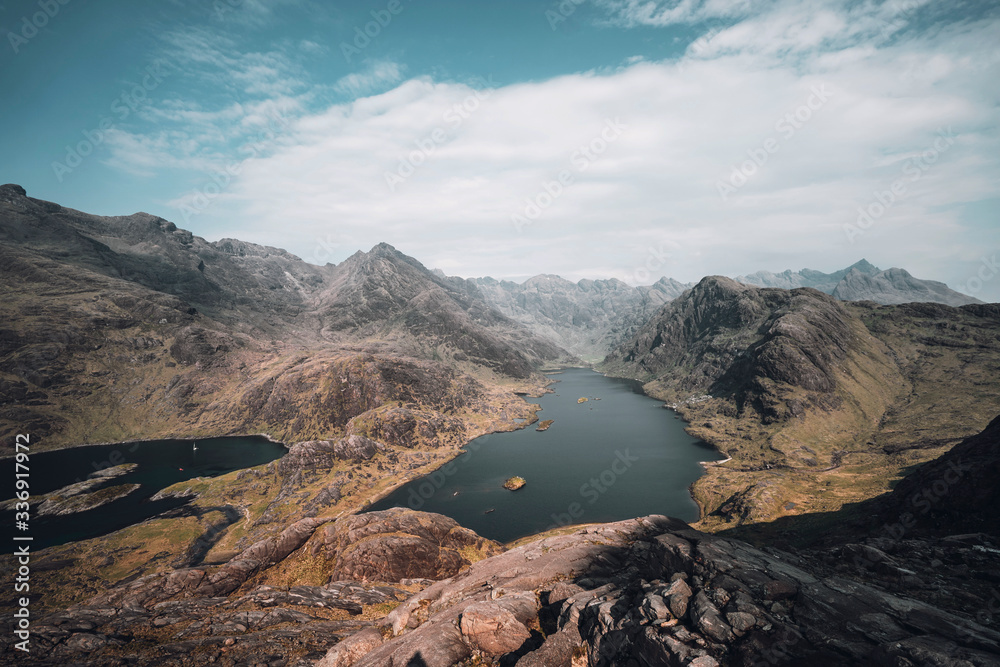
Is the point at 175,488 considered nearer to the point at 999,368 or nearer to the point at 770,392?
the point at 770,392

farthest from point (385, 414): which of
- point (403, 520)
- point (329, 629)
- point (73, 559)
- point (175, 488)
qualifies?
point (329, 629)

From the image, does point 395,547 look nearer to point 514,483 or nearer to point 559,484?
point 514,483

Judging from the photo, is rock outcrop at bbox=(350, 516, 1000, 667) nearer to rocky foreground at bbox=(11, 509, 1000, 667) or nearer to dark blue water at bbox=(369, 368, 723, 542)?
rocky foreground at bbox=(11, 509, 1000, 667)

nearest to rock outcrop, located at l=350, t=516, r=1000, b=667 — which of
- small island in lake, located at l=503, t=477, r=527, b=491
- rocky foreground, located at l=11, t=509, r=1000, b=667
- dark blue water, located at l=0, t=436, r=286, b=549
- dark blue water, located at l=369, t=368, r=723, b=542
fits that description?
rocky foreground, located at l=11, t=509, r=1000, b=667

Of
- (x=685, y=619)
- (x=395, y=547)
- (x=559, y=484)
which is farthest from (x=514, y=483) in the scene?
(x=685, y=619)

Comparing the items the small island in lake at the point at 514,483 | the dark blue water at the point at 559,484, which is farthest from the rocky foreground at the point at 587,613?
the small island in lake at the point at 514,483
